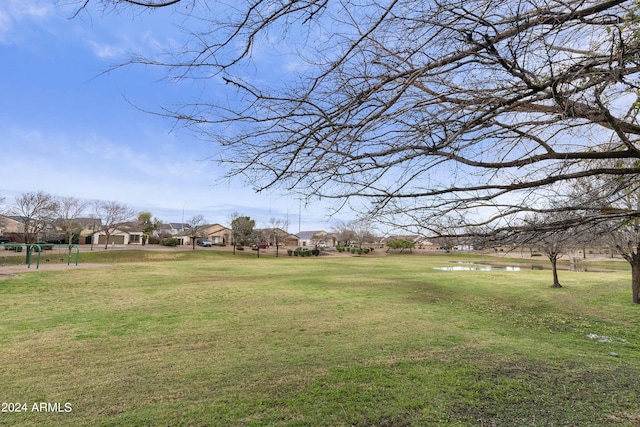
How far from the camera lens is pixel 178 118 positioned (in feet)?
8.57

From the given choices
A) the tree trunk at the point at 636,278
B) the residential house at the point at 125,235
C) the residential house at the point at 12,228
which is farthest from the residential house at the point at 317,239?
the tree trunk at the point at 636,278

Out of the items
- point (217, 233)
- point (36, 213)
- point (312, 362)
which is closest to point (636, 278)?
point (312, 362)

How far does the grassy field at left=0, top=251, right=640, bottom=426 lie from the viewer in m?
3.85

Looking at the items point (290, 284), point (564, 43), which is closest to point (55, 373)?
point (564, 43)

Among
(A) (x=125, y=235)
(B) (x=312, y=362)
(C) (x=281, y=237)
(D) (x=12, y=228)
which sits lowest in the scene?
(B) (x=312, y=362)

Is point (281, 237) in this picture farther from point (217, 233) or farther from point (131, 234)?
point (131, 234)

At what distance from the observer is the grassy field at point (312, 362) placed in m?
3.85

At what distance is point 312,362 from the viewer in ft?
18.4

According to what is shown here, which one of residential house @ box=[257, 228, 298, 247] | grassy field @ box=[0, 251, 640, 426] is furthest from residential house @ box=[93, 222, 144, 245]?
grassy field @ box=[0, 251, 640, 426]

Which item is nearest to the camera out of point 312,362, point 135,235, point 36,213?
point 312,362

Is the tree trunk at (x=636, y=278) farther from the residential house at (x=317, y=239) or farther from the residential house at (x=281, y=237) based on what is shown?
the residential house at (x=317, y=239)

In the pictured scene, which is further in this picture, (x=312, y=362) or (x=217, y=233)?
(x=217, y=233)

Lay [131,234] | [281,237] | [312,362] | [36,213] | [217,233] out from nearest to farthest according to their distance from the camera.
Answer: [312,362], [36,213], [131,234], [281,237], [217,233]

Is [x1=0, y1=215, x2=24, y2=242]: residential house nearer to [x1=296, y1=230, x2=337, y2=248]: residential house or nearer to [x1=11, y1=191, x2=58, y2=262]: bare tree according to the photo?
[x1=11, y1=191, x2=58, y2=262]: bare tree
